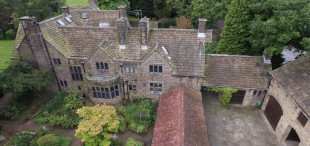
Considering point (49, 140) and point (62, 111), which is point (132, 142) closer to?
point (49, 140)

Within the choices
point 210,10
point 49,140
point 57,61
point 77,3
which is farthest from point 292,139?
point 77,3

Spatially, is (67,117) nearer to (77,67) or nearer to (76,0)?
(77,67)

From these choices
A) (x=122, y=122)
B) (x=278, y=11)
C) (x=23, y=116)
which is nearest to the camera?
(x=278, y=11)

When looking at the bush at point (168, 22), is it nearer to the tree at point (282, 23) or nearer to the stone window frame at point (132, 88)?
the tree at point (282, 23)

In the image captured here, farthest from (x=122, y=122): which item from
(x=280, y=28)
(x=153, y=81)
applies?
(x=280, y=28)

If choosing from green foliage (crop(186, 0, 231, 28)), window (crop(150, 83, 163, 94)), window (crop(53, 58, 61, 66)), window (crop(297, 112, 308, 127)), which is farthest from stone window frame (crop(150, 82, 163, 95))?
green foliage (crop(186, 0, 231, 28))

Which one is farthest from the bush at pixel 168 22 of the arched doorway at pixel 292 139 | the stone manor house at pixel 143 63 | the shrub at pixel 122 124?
the arched doorway at pixel 292 139

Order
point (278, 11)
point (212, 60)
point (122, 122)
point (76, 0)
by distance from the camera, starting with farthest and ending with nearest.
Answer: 1. point (76, 0)
2. point (212, 60)
3. point (122, 122)
4. point (278, 11)
